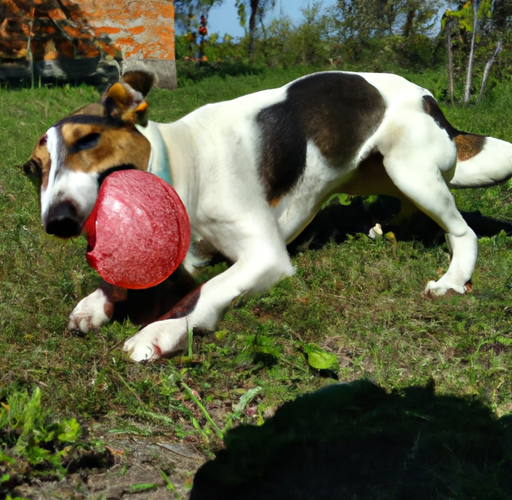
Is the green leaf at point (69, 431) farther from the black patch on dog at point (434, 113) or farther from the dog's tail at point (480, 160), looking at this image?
the dog's tail at point (480, 160)

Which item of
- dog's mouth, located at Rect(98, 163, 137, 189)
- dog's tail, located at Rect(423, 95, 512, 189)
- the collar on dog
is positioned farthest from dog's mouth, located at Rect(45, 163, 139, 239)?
dog's tail, located at Rect(423, 95, 512, 189)

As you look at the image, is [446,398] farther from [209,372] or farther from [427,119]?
[427,119]

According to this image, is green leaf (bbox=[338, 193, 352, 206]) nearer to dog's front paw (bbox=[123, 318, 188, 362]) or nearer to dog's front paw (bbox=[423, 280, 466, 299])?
dog's front paw (bbox=[423, 280, 466, 299])

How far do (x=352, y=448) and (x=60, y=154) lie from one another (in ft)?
5.68

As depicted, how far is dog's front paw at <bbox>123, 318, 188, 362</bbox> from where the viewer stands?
2779 millimetres

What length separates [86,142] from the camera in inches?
113

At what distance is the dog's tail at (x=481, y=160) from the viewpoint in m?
4.14

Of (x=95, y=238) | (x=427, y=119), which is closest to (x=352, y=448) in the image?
(x=95, y=238)

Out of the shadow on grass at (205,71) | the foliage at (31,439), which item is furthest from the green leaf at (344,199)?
the shadow on grass at (205,71)

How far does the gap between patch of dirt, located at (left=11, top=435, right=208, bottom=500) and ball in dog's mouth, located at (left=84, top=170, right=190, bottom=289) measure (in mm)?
750

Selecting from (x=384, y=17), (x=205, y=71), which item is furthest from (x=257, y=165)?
(x=384, y=17)

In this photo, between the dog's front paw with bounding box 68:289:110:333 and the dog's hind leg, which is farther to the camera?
the dog's hind leg

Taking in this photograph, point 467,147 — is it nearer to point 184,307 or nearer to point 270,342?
point 270,342

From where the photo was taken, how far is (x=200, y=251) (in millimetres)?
3479
